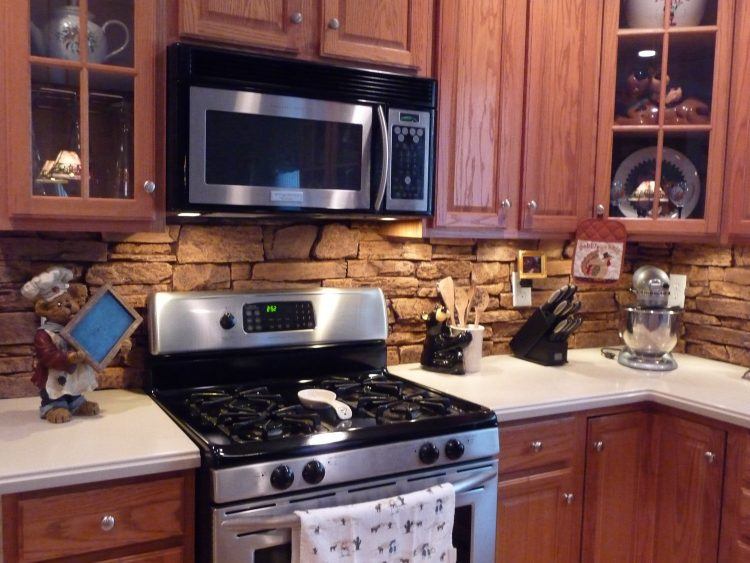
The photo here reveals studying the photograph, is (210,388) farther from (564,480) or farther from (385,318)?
(564,480)

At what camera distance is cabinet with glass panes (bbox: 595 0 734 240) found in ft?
7.93

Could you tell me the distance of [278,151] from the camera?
1.91 metres

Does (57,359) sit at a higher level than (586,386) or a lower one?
higher

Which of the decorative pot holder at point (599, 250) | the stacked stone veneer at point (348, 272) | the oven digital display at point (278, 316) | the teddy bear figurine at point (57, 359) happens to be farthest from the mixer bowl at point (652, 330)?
the teddy bear figurine at point (57, 359)

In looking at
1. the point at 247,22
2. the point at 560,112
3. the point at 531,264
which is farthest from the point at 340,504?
the point at 560,112

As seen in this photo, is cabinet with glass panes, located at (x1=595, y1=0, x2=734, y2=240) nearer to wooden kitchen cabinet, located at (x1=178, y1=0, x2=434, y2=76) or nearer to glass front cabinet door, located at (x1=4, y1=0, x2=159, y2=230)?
wooden kitchen cabinet, located at (x1=178, y1=0, x2=434, y2=76)

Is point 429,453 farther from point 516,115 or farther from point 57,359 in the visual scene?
point 516,115

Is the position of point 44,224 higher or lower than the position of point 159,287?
higher

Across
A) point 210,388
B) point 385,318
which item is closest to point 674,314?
point 385,318

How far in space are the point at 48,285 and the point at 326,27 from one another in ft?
3.16

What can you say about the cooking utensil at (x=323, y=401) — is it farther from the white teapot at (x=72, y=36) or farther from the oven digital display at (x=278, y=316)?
the white teapot at (x=72, y=36)

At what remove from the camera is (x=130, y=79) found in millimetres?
1759

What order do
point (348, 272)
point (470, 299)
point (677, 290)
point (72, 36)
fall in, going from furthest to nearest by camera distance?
point (677, 290) < point (470, 299) < point (348, 272) < point (72, 36)

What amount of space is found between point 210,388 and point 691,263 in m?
1.85
